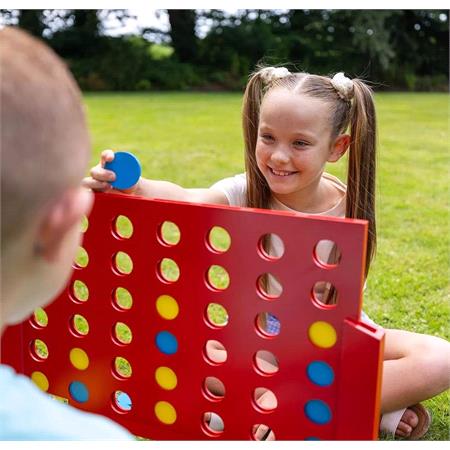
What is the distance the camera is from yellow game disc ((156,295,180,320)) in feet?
4.07

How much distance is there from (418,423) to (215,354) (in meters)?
0.48

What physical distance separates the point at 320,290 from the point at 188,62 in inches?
447

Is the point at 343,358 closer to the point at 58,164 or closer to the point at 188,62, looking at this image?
the point at 58,164

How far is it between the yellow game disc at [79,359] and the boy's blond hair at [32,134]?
659 millimetres

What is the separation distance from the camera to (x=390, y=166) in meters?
4.53

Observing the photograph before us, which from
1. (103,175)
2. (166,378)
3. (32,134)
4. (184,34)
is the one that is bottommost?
(166,378)

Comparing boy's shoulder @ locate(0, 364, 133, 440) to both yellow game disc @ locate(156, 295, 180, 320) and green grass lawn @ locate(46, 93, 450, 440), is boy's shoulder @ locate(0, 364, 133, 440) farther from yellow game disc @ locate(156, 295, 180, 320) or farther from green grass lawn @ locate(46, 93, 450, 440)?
green grass lawn @ locate(46, 93, 450, 440)

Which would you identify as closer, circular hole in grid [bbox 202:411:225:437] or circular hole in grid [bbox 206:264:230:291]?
circular hole in grid [bbox 202:411:225:437]

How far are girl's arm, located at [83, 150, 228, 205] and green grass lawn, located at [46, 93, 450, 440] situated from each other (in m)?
0.43

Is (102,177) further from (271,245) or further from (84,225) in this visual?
(271,245)

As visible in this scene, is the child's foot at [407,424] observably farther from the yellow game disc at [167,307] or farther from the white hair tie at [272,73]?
the white hair tie at [272,73]

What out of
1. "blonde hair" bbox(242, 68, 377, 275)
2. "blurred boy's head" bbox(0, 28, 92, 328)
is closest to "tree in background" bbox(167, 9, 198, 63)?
"blonde hair" bbox(242, 68, 377, 275)

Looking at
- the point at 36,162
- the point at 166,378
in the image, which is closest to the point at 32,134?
the point at 36,162

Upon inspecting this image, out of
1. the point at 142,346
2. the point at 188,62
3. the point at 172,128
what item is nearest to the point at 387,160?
the point at 172,128
